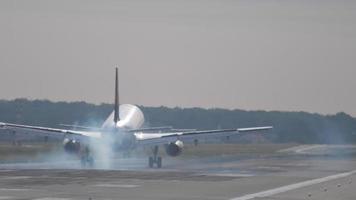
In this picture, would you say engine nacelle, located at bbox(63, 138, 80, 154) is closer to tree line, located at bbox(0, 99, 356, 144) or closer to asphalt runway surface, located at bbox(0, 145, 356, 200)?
asphalt runway surface, located at bbox(0, 145, 356, 200)

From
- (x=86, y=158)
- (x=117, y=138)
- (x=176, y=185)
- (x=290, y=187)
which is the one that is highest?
(x=117, y=138)

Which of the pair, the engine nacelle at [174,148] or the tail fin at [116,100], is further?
the engine nacelle at [174,148]

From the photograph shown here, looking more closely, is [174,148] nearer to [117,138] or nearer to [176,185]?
[117,138]

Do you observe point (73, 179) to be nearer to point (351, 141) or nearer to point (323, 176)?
point (323, 176)

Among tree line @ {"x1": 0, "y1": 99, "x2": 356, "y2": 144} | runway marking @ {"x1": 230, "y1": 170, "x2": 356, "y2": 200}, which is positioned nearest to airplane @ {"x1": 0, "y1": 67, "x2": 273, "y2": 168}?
runway marking @ {"x1": 230, "y1": 170, "x2": 356, "y2": 200}

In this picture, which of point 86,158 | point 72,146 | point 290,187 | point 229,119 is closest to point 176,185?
point 290,187

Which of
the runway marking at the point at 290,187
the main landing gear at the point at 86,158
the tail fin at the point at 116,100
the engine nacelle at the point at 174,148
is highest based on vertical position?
the tail fin at the point at 116,100

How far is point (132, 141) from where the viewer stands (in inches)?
3049

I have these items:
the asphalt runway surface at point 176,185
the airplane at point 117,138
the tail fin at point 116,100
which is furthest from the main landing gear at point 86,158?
the asphalt runway surface at point 176,185

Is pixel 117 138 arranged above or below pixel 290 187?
above

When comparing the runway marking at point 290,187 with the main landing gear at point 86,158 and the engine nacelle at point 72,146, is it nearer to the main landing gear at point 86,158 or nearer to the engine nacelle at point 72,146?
the main landing gear at point 86,158

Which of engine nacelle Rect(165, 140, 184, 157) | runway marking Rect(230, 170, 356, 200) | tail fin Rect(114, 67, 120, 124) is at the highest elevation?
tail fin Rect(114, 67, 120, 124)

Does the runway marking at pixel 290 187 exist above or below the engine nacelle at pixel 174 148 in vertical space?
below

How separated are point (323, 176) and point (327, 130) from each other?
366 feet
